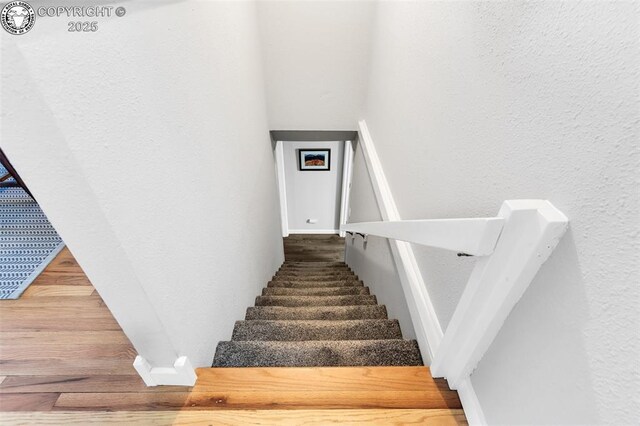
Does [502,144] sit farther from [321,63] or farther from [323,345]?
[321,63]

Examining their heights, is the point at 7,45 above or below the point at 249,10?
below

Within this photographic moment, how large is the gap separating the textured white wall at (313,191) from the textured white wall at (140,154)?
3.04 metres

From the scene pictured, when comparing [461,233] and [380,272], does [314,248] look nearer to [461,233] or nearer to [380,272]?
[380,272]

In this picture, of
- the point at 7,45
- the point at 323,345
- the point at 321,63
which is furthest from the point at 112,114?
the point at 321,63

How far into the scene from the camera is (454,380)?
2.84 feet

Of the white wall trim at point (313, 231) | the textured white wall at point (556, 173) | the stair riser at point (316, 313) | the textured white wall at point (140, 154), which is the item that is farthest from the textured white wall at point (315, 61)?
the white wall trim at point (313, 231)

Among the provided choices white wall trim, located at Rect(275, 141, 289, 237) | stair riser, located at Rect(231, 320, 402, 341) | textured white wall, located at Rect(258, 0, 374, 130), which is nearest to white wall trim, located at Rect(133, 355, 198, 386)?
stair riser, located at Rect(231, 320, 402, 341)

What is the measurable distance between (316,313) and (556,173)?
1.45 m

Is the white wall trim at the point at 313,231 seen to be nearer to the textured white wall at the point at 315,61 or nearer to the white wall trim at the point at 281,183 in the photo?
the white wall trim at the point at 281,183

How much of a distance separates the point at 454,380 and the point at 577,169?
29.6 inches

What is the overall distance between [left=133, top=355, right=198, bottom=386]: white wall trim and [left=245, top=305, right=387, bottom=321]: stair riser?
716mm
